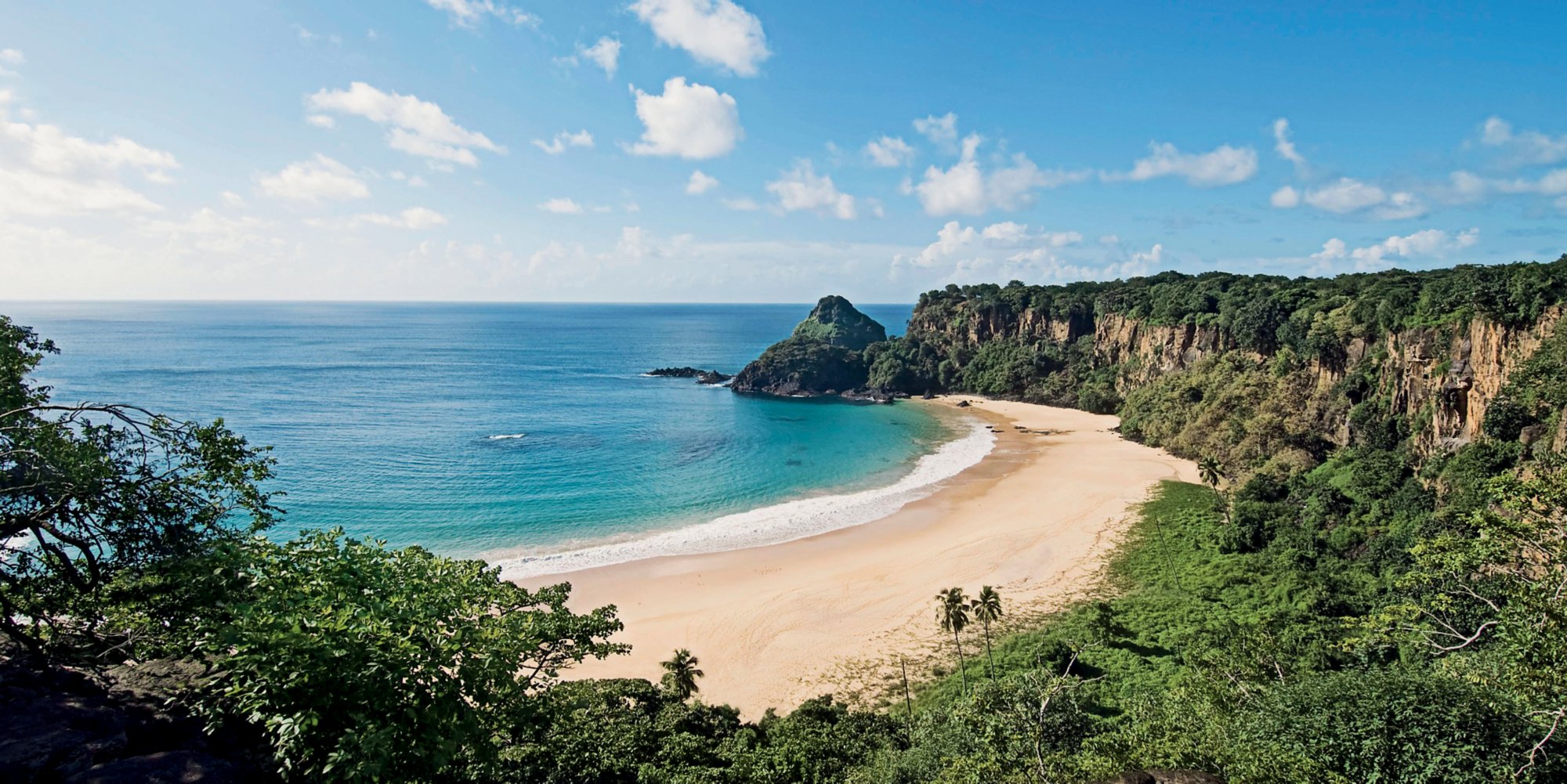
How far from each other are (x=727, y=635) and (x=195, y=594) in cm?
2659

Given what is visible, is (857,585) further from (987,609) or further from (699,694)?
(699,694)

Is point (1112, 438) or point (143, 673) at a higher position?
point (143, 673)

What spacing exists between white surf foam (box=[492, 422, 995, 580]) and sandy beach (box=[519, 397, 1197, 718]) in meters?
1.31

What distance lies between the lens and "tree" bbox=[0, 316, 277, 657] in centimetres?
1031

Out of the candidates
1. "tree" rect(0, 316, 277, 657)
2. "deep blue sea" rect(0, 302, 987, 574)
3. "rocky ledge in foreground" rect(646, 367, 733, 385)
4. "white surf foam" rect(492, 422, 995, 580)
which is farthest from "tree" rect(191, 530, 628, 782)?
"rocky ledge in foreground" rect(646, 367, 733, 385)

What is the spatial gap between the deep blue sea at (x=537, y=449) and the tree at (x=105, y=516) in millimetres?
32299

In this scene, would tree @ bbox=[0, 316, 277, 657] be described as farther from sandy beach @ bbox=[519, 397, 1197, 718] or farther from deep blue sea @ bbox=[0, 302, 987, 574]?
deep blue sea @ bbox=[0, 302, 987, 574]

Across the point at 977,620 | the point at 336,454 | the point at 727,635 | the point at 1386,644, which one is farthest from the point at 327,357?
the point at 1386,644

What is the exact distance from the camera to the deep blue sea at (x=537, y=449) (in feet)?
164

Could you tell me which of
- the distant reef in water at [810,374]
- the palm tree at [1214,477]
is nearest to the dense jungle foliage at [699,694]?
the palm tree at [1214,477]

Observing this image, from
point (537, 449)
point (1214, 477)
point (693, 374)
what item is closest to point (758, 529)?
point (537, 449)

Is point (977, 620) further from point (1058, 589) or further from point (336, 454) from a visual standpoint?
point (336, 454)

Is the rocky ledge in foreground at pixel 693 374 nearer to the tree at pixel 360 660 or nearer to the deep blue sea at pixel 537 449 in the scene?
the deep blue sea at pixel 537 449

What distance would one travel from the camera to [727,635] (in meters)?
34.6
